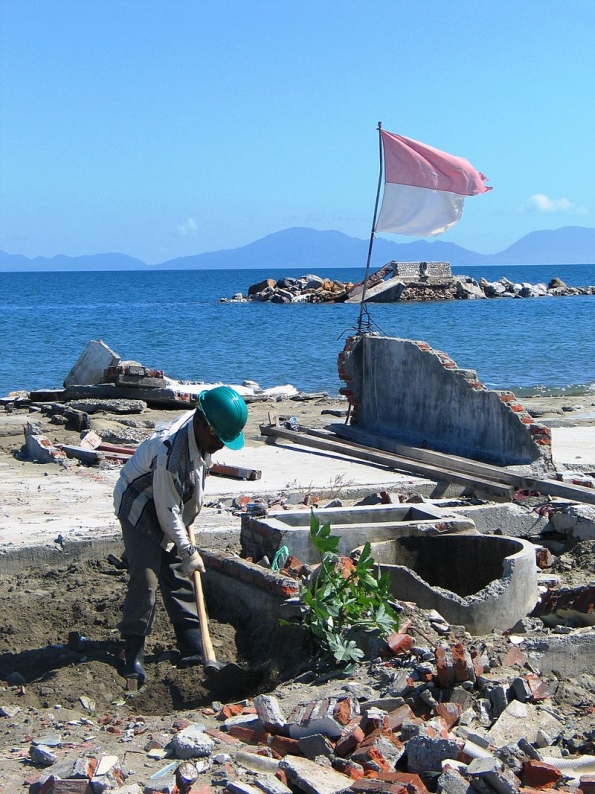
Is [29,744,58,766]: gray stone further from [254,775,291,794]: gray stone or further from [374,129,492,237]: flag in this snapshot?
[374,129,492,237]: flag

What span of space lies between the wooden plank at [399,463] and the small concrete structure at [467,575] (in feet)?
6.46

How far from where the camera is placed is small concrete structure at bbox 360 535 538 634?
608 cm

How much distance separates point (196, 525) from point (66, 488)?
86.4 inches

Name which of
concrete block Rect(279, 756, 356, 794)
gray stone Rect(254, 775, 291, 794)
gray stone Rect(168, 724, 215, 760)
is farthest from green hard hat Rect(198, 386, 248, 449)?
gray stone Rect(254, 775, 291, 794)

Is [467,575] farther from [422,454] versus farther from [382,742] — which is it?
[422,454]

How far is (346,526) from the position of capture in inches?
285

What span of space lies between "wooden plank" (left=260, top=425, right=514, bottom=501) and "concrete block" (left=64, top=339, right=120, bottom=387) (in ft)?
15.4

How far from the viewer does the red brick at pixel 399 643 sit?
5.22 metres

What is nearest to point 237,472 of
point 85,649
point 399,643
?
point 85,649

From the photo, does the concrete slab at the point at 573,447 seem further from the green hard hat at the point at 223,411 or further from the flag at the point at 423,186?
the green hard hat at the point at 223,411

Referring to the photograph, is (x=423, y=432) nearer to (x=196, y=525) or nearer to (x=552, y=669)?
(x=196, y=525)

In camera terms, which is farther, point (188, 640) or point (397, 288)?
point (397, 288)

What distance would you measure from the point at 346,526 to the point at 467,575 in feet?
2.99

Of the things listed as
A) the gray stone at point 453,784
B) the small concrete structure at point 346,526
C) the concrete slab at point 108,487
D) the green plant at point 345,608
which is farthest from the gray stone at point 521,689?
the concrete slab at point 108,487
